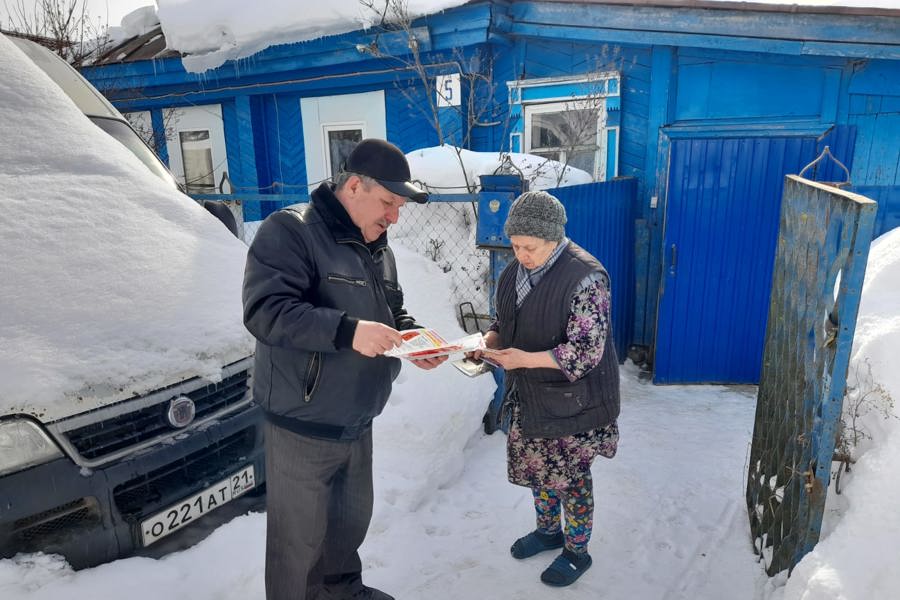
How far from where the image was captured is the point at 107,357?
6.84 ft

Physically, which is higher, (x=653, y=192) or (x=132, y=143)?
(x=132, y=143)

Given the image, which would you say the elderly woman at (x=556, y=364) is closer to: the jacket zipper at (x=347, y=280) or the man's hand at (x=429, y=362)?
the man's hand at (x=429, y=362)

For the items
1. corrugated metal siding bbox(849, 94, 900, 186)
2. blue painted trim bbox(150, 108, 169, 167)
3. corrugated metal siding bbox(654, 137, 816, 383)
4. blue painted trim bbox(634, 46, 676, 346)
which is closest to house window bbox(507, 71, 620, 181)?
blue painted trim bbox(634, 46, 676, 346)

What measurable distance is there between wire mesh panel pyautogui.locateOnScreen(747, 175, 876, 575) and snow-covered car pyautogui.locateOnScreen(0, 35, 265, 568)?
228 cm

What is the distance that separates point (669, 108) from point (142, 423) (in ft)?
17.9

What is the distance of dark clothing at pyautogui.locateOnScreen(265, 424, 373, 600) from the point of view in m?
2.12

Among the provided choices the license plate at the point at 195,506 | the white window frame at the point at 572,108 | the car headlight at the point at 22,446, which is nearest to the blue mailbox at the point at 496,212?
the license plate at the point at 195,506

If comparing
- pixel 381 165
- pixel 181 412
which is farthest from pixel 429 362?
pixel 181 412

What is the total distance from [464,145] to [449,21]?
1.36 m

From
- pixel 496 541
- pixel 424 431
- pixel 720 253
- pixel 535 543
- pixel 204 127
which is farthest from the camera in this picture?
pixel 204 127

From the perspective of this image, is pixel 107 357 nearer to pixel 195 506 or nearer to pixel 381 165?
pixel 195 506

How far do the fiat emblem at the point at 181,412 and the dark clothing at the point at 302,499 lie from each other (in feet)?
1.14

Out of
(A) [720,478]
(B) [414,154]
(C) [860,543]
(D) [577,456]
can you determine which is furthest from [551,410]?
(B) [414,154]

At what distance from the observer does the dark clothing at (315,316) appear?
73.9 inches
